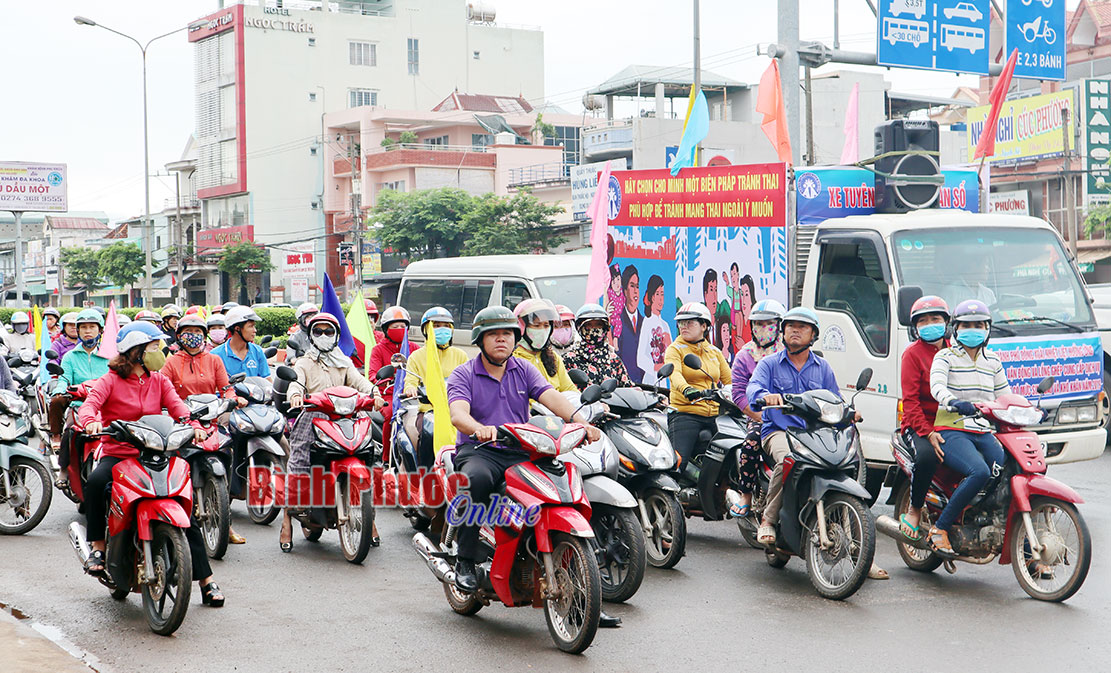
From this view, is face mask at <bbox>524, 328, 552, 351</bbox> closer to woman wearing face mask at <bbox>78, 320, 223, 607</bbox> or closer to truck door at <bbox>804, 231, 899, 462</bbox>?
woman wearing face mask at <bbox>78, 320, 223, 607</bbox>

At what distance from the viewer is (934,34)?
50.9 ft

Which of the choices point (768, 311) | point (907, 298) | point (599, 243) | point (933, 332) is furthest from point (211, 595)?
point (599, 243)

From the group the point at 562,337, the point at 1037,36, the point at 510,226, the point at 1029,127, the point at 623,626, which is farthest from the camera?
the point at 510,226

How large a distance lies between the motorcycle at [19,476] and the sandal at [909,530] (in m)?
6.37

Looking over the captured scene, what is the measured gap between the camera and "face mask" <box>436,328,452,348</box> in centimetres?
988

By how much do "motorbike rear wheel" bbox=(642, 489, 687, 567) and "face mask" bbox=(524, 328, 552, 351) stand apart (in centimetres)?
138

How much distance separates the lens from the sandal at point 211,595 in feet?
23.5

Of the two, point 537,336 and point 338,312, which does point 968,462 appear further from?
point 338,312

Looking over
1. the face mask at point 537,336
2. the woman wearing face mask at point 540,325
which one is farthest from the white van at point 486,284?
the face mask at point 537,336

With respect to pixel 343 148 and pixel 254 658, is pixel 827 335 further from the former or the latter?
pixel 343 148

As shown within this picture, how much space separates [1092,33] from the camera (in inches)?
1698

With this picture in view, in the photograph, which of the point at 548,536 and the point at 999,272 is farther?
the point at 999,272

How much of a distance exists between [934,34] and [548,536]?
11706 millimetres

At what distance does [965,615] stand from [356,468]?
3991 millimetres
